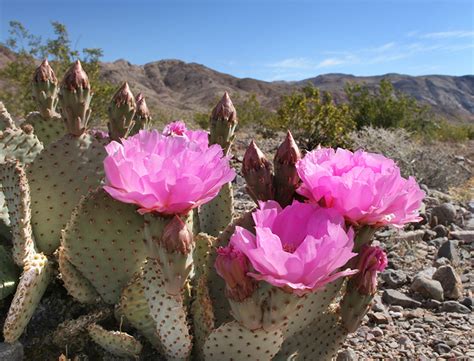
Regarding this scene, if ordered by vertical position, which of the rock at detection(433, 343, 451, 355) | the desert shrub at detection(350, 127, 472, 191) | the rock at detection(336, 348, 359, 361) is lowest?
the rock at detection(433, 343, 451, 355)

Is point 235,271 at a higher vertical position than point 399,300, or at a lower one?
higher

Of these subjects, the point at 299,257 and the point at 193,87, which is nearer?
the point at 299,257

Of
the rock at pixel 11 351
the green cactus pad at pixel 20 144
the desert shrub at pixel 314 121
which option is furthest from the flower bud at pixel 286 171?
the desert shrub at pixel 314 121

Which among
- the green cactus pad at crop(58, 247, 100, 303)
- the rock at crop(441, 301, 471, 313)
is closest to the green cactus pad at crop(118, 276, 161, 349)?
the green cactus pad at crop(58, 247, 100, 303)

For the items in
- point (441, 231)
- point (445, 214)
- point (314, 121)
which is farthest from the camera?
point (314, 121)

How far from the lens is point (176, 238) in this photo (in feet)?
3.53

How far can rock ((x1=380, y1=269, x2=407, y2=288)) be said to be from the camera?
3.06m

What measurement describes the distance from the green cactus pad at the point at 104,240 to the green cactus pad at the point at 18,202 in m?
0.14

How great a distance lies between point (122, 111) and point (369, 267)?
0.96 m

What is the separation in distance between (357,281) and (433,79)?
130600 millimetres

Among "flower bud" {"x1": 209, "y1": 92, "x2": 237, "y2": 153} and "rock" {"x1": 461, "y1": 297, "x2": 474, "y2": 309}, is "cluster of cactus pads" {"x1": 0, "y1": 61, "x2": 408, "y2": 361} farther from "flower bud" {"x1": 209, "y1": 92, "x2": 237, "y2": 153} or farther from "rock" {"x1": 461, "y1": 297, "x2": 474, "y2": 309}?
"rock" {"x1": 461, "y1": 297, "x2": 474, "y2": 309}

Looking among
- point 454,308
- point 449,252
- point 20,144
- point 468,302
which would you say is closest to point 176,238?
point 20,144

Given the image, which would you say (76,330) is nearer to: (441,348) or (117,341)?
(117,341)

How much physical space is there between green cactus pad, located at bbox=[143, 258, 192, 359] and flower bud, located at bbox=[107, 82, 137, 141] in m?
0.53
